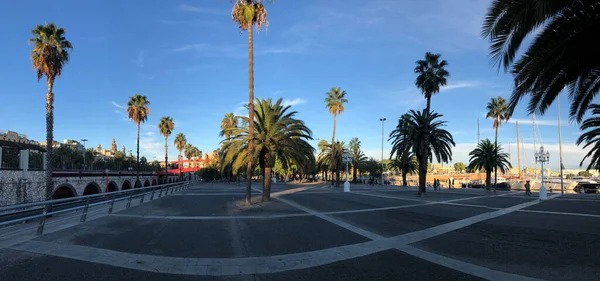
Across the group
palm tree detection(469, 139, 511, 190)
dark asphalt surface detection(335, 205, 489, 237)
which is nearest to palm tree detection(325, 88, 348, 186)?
palm tree detection(469, 139, 511, 190)

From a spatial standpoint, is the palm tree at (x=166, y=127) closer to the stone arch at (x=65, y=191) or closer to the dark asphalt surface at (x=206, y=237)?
the stone arch at (x=65, y=191)

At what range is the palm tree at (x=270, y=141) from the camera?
20.9 m

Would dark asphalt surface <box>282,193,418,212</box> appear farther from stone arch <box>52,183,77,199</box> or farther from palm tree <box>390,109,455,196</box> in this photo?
stone arch <box>52,183,77,199</box>

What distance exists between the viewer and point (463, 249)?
7574 millimetres

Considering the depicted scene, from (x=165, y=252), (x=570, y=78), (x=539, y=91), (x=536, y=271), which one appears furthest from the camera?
(x=539, y=91)

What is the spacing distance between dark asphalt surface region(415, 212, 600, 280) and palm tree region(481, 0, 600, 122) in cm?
359

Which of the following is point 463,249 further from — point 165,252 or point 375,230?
point 165,252

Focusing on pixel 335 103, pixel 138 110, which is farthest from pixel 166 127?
pixel 335 103

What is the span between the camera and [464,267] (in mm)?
6109

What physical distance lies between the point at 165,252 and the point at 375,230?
6.17m

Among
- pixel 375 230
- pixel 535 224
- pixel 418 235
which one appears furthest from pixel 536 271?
pixel 535 224

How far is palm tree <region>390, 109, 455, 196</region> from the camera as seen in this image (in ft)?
98.5

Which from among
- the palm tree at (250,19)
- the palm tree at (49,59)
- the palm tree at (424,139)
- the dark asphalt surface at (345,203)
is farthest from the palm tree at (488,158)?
the palm tree at (49,59)

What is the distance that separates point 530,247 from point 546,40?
16.5ft
